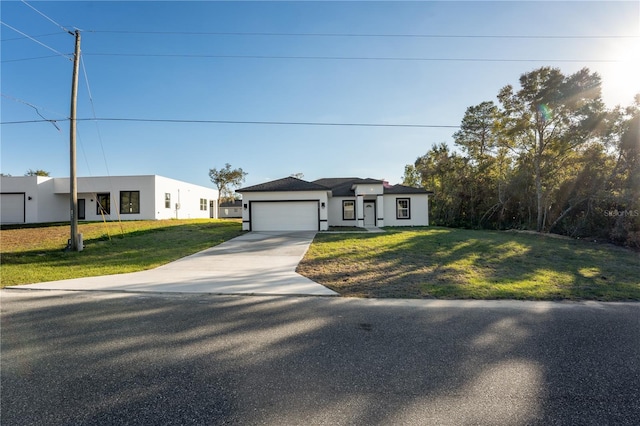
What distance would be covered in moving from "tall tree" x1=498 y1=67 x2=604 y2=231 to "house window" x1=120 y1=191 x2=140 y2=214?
26104 mm

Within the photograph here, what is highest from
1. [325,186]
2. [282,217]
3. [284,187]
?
[325,186]

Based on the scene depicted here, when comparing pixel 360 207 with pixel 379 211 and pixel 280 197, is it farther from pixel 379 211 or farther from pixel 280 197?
pixel 280 197

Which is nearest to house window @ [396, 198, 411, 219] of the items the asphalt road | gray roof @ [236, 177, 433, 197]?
gray roof @ [236, 177, 433, 197]

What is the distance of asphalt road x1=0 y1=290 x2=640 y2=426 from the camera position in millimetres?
2514

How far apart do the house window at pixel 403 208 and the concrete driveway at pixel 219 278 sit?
1292cm

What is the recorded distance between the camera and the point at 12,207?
22922 millimetres

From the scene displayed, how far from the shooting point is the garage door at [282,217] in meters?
19.2

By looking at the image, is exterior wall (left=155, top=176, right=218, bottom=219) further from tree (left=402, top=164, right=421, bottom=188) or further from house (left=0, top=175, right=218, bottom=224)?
tree (left=402, top=164, right=421, bottom=188)

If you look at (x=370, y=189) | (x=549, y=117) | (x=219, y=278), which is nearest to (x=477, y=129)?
(x=549, y=117)

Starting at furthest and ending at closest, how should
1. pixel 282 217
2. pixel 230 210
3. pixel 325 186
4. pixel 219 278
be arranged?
pixel 230 210 → pixel 325 186 → pixel 282 217 → pixel 219 278

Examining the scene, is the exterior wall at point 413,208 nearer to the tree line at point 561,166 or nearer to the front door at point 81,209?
the tree line at point 561,166

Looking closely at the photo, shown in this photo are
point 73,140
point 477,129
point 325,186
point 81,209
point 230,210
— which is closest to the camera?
point 73,140

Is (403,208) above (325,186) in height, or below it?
below

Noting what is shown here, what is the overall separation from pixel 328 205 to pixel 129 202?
573 inches
